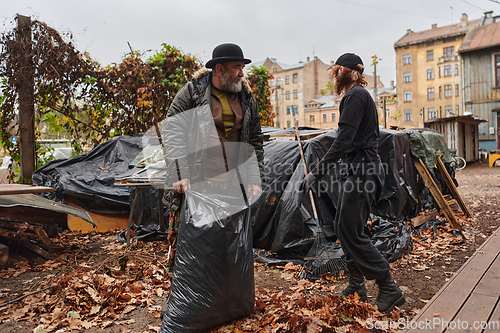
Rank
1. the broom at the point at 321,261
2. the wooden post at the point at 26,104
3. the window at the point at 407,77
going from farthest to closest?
1. the window at the point at 407,77
2. the wooden post at the point at 26,104
3. the broom at the point at 321,261

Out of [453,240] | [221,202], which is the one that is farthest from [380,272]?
[453,240]

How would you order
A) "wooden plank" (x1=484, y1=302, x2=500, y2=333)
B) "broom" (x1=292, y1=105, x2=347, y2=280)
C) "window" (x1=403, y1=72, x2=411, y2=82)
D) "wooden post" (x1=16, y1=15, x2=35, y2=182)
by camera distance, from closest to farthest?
"wooden plank" (x1=484, y1=302, x2=500, y2=333)
"broom" (x1=292, y1=105, x2=347, y2=280)
"wooden post" (x1=16, y1=15, x2=35, y2=182)
"window" (x1=403, y1=72, x2=411, y2=82)

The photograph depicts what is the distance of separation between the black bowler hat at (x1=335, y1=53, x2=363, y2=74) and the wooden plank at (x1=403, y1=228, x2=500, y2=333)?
186 cm

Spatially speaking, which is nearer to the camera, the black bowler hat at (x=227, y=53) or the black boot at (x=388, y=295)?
the black bowler hat at (x=227, y=53)

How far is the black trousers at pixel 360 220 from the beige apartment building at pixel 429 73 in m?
40.9

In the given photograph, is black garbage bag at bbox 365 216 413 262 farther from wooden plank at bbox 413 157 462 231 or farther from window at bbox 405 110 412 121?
window at bbox 405 110 412 121

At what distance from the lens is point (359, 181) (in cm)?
270

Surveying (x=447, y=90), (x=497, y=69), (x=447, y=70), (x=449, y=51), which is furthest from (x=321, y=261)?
(x=449, y=51)

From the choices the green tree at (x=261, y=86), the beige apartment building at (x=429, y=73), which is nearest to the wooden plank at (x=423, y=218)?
the green tree at (x=261, y=86)

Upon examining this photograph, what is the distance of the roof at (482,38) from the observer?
23656mm

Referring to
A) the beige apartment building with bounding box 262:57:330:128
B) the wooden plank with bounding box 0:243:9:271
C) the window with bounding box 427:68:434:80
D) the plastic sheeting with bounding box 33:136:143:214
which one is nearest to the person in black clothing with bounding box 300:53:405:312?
Answer: the wooden plank with bounding box 0:243:9:271

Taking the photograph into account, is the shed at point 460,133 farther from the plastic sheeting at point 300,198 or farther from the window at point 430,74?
the window at point 430,74

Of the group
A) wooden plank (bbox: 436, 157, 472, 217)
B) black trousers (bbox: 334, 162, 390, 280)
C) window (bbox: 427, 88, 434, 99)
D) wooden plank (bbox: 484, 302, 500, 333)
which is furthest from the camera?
window (bbox: 427, 88, 434, 99)

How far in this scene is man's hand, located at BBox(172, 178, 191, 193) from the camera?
8.09ft
